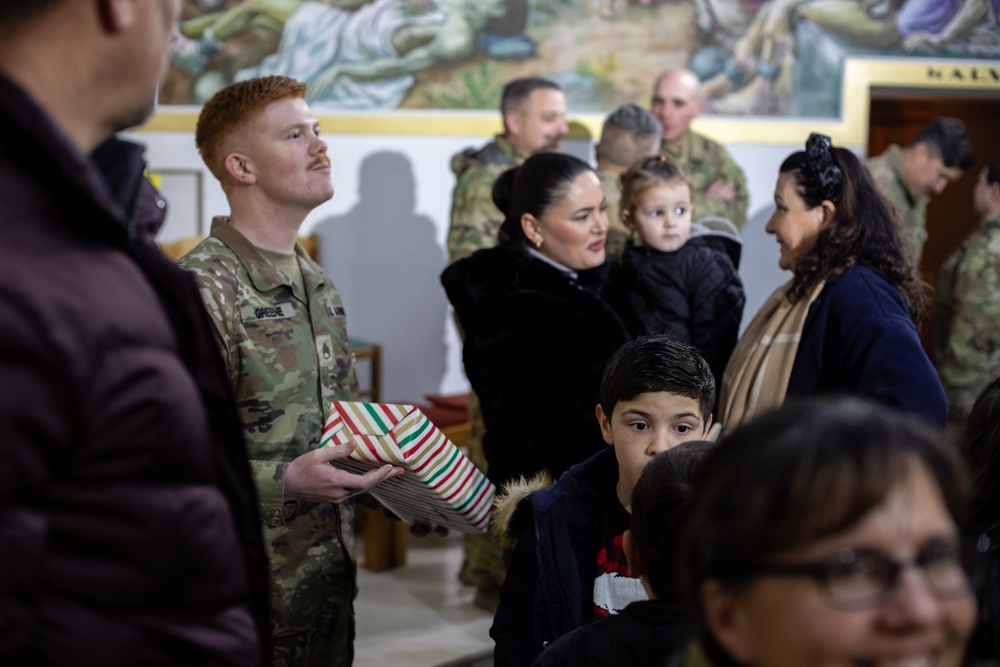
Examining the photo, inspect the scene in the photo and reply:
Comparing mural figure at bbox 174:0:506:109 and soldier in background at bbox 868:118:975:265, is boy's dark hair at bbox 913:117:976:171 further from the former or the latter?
mural figure at bbox 174:0:506:109

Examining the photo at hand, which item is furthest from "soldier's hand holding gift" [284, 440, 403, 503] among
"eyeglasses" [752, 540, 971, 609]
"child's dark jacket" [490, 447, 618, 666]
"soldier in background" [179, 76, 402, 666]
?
"eyeglasses" [752, 540, 971, 609]

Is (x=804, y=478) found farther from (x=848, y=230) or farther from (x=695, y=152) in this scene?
(x=695, y=152)

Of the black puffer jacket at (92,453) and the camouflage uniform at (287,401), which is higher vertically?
the black puffer jacket at (92,453)

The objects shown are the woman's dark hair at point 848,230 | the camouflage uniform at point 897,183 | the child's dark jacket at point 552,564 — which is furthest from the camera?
the camouflage uniform at point 897,183

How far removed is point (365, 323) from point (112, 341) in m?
6.01

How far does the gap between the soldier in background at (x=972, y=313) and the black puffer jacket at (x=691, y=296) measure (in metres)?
2.56

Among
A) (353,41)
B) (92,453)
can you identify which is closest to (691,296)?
(92,453)

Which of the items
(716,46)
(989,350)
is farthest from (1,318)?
(716,46)

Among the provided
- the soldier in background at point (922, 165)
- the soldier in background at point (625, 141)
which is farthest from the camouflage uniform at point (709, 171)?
the soldier in background at point (625, 141)

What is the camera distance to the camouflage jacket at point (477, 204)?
561cm

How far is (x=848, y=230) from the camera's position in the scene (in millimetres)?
3119

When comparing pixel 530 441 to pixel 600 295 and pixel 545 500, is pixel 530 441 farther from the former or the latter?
pixel 545 500

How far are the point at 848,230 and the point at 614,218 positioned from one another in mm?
1784

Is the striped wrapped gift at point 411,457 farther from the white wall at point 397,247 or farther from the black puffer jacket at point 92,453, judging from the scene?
the white wall at point 397,247
